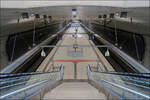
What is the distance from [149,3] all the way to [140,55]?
3.92 m

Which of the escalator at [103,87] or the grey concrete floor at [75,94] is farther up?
the escalator at [103,87]

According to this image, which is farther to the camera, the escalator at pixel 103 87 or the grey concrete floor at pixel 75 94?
the grey concrete floor at pixel 75 94

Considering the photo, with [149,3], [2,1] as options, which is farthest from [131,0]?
[2,1]

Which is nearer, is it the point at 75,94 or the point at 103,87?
the point at 103,87

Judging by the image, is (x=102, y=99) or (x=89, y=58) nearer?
(x=102, y=99)

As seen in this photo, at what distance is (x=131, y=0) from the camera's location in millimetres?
2389

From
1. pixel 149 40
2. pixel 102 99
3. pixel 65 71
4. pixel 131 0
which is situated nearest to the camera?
pixel 131 0

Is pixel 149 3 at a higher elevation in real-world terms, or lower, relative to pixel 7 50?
higher

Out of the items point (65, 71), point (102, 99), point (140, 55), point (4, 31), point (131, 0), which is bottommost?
point (65, 71)

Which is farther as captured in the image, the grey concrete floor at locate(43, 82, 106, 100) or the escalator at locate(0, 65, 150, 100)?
the grey concrete floor at locate(43, 82, 106, 100)

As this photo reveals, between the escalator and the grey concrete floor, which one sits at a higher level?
the escalator

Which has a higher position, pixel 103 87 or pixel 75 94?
pixel 103 87

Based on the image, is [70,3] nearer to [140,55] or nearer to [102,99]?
[102,99]

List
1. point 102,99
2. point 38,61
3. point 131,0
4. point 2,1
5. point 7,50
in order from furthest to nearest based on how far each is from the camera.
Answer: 1. point 38,61
2. point 7,50
3. point 102,99
4. point 131,0
5. point 2,1
